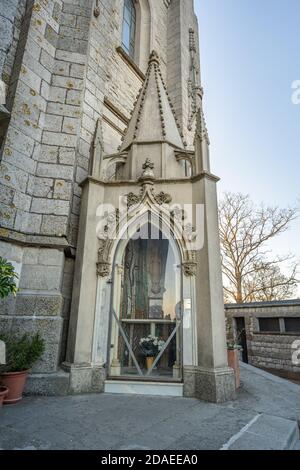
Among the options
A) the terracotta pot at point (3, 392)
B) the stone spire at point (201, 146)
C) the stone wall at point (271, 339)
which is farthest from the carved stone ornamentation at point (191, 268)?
the stone wall at point (271, 339)

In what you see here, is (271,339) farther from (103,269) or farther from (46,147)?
(46,147)

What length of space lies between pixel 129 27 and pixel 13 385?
449 inches

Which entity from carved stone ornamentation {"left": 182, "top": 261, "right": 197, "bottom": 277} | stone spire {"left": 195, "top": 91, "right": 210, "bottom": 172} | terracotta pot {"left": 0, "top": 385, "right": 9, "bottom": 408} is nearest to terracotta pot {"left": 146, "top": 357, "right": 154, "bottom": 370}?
carved stone ornamentation {"left": 182, "top": 261, "right": 197, "bottom": 277}

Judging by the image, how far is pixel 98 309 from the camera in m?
4.07

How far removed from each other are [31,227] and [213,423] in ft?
11.5

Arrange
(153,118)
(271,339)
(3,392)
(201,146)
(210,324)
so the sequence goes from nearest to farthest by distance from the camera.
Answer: (3,392) < (210,324) < (201,146) < (153,118) < (271,339)

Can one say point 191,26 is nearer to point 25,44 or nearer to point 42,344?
point 25,44

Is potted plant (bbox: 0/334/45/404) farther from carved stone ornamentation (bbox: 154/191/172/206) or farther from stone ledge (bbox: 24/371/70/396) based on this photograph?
carved stone ornamentation (bbox: 154/191/172/206)

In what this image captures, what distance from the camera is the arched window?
9.45 meters

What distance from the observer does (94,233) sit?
172 inches

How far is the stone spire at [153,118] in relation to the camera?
5434 millimetres

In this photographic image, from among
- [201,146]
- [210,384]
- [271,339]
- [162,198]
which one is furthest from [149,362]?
[271,339]

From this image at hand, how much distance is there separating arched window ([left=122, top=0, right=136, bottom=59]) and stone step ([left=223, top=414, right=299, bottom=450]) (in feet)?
34.6
